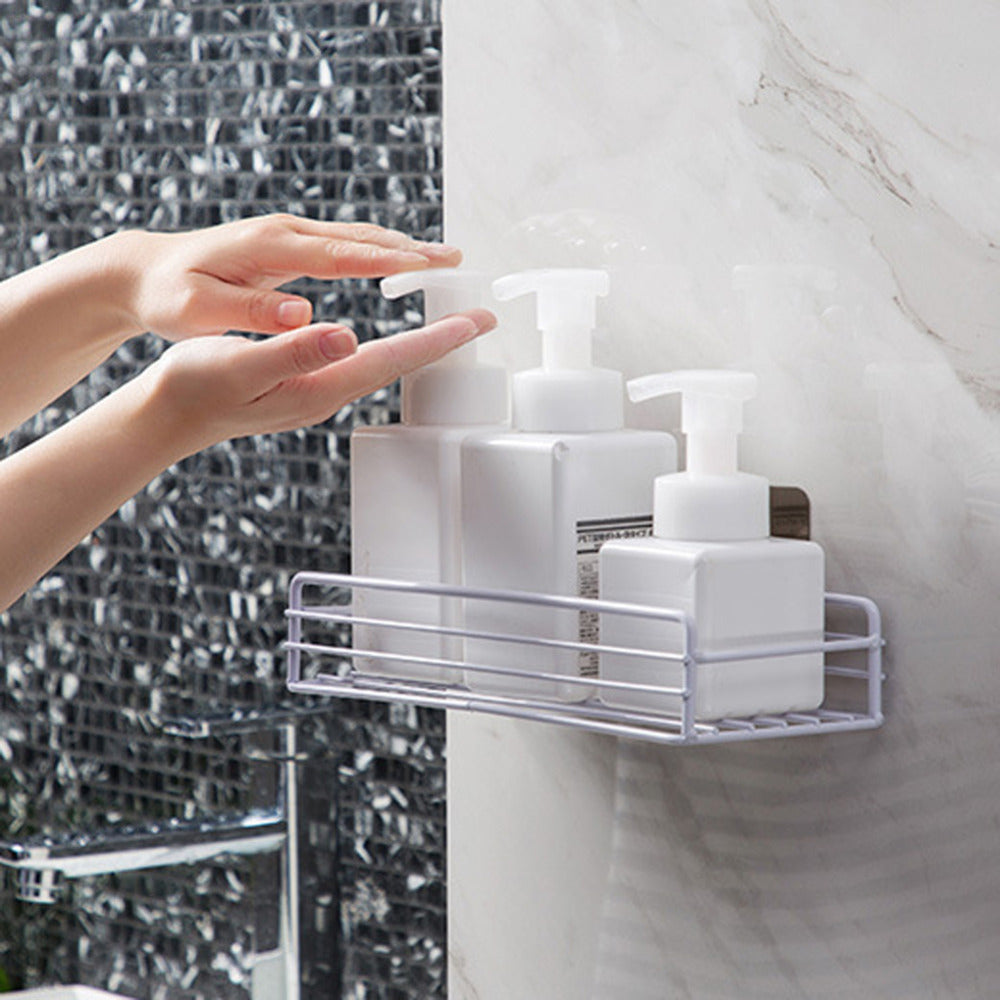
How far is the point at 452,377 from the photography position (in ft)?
2.78

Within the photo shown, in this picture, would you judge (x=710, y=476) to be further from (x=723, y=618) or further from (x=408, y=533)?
(x=408, y=533)

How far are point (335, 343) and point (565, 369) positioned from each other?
0.47 feet

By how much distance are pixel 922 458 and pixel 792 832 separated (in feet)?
0.67

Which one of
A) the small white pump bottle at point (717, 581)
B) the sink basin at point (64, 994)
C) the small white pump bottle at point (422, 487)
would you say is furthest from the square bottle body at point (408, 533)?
the sink basin at point (64, 994)

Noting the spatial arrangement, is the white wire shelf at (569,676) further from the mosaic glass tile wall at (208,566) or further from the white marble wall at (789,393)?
the mosaic glass tile wall at (208,566)

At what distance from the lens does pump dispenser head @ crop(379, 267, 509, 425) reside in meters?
0.85

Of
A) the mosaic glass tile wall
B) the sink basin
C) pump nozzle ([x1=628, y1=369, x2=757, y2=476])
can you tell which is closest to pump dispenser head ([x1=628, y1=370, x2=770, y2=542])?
pump nozzle ([x1=628, y1=369, x2=757, y2=476])

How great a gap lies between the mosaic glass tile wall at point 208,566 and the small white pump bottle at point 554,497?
1.58 feet

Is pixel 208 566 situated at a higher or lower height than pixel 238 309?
lower

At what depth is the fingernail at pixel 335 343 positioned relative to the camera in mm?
730

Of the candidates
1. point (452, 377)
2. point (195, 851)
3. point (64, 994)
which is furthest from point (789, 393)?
point (64, 994)

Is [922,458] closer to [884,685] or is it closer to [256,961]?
[884,685]

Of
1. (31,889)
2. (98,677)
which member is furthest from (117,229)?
(31,889)

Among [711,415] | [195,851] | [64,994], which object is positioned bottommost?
[64,994]
